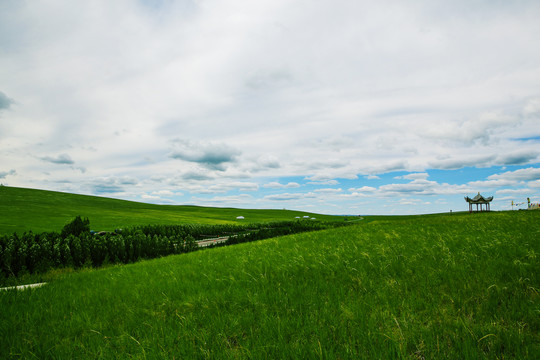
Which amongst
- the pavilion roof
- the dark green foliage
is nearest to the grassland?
the dark green foliage

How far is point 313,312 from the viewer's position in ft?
12.2

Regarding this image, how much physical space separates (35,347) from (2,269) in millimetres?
12148

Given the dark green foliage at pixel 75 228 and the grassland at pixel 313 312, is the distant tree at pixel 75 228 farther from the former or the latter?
the grassland at pixel 313 312

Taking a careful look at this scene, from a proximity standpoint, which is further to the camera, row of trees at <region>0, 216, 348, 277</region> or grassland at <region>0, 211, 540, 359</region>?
row of trees at <region>0, 216, 348, 277</region>

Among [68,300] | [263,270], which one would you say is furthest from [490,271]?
[68,300]

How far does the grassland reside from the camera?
2.84 m

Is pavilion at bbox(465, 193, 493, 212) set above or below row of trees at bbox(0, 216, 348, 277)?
above

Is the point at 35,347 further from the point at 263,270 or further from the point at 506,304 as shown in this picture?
the point at 506,304

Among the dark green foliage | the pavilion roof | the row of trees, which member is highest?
the pavilion roof

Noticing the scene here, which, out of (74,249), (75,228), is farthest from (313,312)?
(75,228)

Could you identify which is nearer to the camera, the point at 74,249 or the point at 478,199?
the point at 74,249

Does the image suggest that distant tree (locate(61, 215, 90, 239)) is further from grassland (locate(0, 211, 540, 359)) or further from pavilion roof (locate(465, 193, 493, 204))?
pavilion roof (locate(465, 193, 493, 204))

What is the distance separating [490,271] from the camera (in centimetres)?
471

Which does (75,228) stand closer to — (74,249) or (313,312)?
(74,249)
